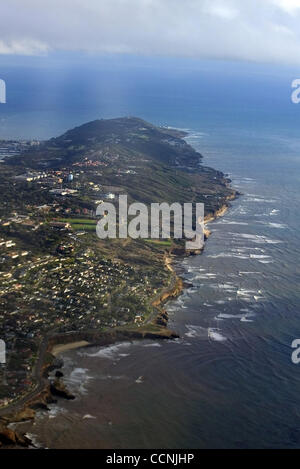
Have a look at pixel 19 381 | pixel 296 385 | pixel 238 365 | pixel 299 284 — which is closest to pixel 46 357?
pixel 19 381

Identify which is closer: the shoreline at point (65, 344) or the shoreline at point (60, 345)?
the shoreline at point (65, 344)

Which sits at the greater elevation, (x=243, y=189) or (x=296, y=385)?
(x=243, y=189)

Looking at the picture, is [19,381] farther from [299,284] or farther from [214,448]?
[299,284]

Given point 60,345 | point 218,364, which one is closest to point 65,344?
point 60,345

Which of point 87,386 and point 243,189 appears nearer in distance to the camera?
point 87,386

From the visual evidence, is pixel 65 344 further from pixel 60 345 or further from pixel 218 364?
pixel 218 364

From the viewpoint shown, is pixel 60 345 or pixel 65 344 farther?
pixel 65 344

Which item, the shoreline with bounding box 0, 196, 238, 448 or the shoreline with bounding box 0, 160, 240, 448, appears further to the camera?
the shoreline with bounding box 0, 160, 240, 448
